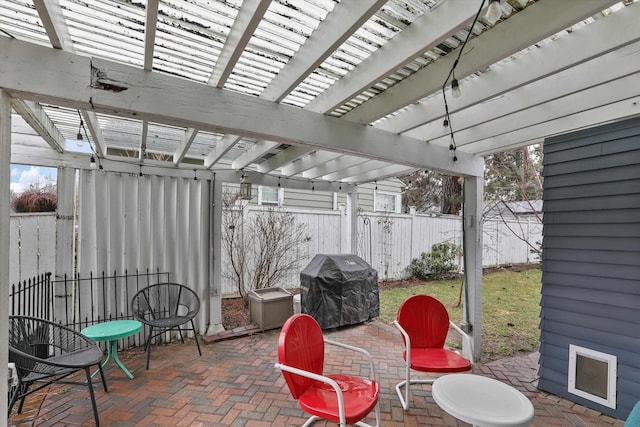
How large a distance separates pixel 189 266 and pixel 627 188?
16.0 ft

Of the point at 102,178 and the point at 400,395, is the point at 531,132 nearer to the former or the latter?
the point at 400,395

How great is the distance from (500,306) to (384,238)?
2978 millimetres

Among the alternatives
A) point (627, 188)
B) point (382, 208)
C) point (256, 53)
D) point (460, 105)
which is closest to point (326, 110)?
point (256, 53)

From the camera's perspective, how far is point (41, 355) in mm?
2756

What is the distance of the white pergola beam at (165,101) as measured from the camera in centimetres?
172

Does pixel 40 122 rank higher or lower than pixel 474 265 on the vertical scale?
higher

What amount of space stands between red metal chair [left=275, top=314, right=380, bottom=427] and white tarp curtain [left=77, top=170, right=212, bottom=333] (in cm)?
264

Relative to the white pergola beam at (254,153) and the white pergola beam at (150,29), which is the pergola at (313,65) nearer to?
the white pergola beam at (150,29)

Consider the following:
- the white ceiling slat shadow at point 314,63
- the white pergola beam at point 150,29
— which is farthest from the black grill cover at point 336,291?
the white pergola beam at point 150,29

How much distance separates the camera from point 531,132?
10.8 feet

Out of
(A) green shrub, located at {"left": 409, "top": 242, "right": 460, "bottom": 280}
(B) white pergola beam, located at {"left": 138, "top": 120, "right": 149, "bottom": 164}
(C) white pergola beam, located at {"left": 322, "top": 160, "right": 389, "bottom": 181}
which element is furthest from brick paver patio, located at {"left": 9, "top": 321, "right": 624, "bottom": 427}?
(A) green shrub, located at {"left": 409, "top": 242, "right": 460, "bottom": 280}

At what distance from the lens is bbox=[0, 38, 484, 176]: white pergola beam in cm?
172

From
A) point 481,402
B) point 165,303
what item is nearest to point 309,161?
point 165,303

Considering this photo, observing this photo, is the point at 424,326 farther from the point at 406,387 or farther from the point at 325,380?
the point at 325,380
